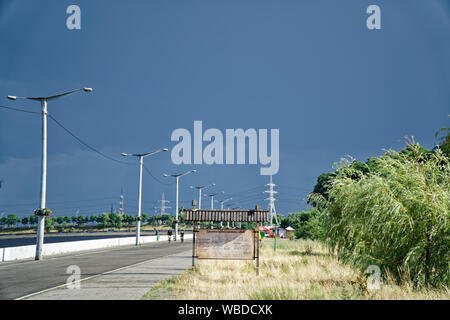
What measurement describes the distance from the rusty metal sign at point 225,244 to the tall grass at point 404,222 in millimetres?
4145

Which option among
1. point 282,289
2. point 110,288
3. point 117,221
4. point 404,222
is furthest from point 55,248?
point 117,221

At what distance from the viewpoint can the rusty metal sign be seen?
16859mm

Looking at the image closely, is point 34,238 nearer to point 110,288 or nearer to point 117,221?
point 110,288

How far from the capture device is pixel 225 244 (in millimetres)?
17016

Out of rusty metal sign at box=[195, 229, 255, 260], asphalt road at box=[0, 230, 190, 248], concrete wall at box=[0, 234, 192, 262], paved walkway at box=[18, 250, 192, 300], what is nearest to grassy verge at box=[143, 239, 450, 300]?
paved walkway at box=[18, 250, 192, 300]

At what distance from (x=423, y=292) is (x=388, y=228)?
1973 mm

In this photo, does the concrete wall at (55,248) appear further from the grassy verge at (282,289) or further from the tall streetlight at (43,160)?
the grassy verge at (282,289)

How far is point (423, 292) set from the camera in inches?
468

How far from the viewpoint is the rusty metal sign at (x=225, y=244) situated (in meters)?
16.9

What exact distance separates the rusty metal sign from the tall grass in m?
4.14

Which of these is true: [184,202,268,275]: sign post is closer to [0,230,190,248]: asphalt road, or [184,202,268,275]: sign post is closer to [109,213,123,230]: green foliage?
[0,230,190,248]: asphalt road

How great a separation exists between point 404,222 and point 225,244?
711 centimetres
